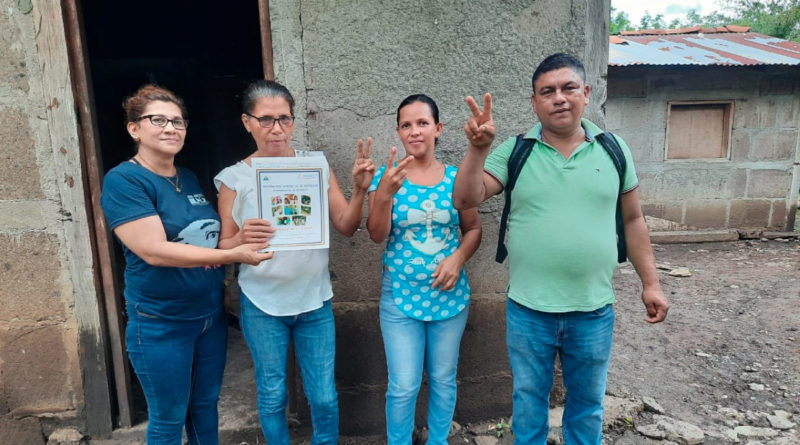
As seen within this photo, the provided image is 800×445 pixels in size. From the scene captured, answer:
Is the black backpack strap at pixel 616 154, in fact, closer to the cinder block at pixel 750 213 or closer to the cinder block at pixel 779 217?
the cinder block at pixel 750 213

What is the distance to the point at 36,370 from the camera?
102 inches

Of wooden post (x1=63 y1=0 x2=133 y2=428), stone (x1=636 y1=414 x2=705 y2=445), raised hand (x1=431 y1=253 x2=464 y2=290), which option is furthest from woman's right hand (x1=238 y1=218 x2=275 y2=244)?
stone (x1=636 y1=414 x2=705 y2=445)

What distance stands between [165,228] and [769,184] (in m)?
9.40

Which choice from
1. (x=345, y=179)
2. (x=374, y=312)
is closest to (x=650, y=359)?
(x=374, y=312)

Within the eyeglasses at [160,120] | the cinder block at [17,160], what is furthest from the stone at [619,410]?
the cinder block at [17,160]

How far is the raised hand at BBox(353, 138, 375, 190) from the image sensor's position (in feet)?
6.39

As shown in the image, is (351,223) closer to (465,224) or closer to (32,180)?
(465,224)

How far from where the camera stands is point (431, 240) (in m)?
2.11

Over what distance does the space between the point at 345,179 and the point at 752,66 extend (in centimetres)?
797

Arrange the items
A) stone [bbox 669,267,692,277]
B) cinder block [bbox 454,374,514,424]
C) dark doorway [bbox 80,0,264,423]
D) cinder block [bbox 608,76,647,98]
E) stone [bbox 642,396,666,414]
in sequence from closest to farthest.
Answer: cinder block [bbox 454,374,514,424] < stone [bbox 642,396,666,414] < dark doorway [bbox 80,0,264,423] < stone [bbox 669,267,692,277] < cinder block [bbox 608,76,647,98]

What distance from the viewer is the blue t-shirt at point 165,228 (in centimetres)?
174

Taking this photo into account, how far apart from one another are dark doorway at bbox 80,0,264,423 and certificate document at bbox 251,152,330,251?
12.2 feet

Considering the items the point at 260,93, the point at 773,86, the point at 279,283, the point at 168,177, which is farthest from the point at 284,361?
the point at 773,86

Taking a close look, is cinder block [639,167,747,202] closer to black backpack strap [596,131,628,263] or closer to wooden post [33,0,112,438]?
black backpack strap [596,131,628,263]
